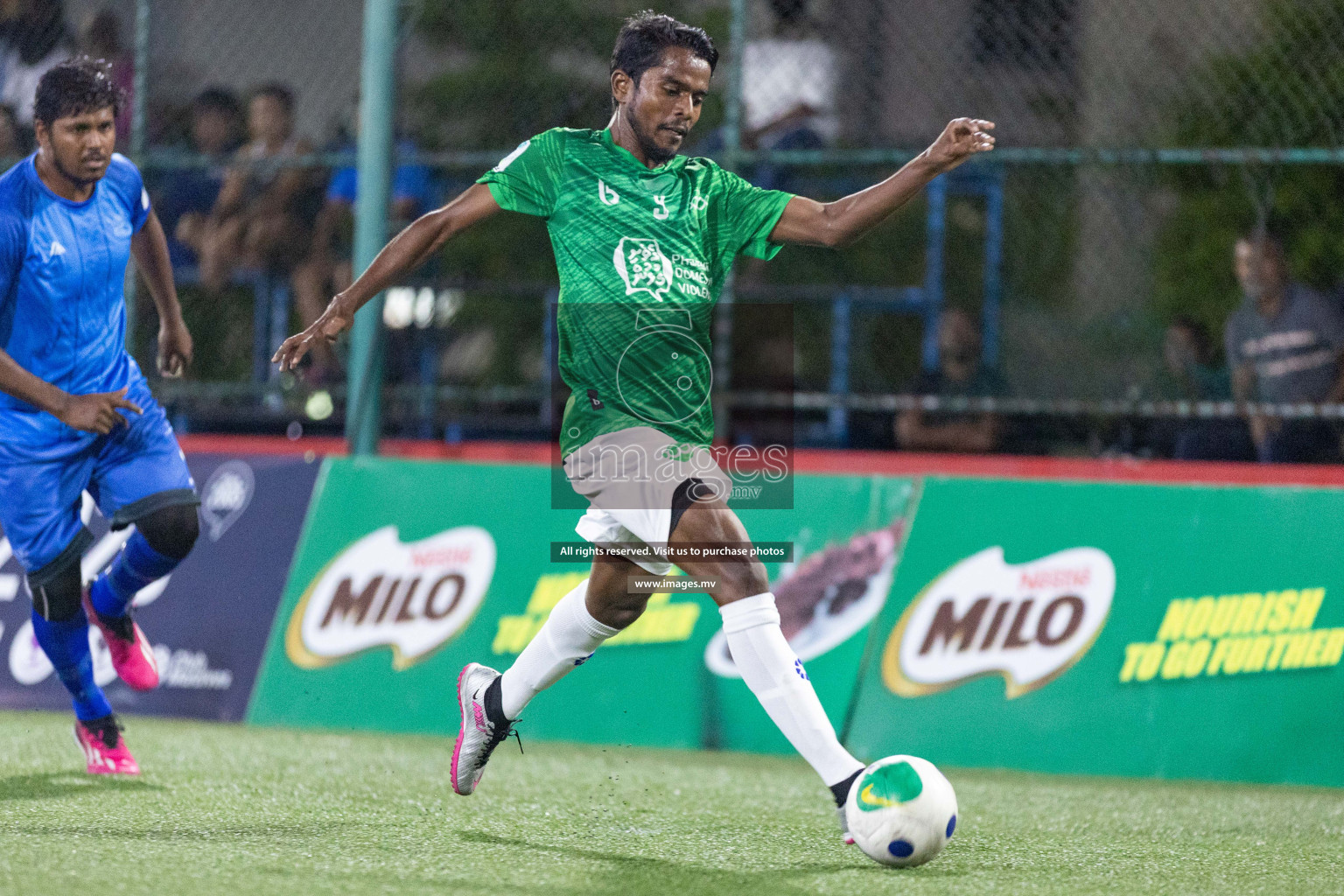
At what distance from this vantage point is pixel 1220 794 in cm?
575

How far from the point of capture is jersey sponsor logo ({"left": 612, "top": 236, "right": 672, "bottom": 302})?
448 cm

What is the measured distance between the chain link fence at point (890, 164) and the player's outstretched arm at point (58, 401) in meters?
2.84

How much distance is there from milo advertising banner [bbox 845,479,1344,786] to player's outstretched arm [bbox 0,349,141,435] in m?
3.01

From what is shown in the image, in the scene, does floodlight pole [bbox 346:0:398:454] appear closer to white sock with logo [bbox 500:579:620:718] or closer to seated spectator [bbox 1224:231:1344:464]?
white sock with logo [bbox 500:579:620:718]

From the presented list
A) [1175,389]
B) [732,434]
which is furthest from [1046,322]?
[732,434]

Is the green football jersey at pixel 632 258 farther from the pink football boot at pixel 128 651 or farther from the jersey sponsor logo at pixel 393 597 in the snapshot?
the jersey sponsor logo at pixel 393 597

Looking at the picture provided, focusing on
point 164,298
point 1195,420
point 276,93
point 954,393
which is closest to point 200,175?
point 276,93

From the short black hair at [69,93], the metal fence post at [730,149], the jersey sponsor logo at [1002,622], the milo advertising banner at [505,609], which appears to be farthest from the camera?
the metal fence post at [730,149]

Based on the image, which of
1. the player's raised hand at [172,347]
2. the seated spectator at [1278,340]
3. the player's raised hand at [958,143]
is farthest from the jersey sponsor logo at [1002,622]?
the player's raised hand at [172,347]

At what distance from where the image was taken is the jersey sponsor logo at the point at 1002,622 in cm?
629

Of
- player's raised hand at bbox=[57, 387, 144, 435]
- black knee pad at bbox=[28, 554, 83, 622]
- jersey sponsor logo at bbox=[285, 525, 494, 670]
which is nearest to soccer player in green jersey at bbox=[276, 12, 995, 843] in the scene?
player's raised hand at bbox=[57, 387, 144, 435]

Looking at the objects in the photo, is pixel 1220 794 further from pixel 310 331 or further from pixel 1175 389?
pixel 310 331

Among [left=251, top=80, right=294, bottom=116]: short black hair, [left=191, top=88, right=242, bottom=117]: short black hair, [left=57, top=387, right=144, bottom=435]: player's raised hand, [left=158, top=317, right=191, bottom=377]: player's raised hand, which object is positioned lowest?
[left=57, top=387, right=144, bottom=435]: player's raised hand

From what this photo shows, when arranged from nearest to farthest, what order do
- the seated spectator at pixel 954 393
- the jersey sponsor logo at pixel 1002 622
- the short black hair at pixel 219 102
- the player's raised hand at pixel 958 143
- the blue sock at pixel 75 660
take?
the player's raised hand at pixel 958 143, the blue sock at pixel 75 660, the jersey sponsor logo at pixel 1002 622, the seated spectator at pixel 954 393, the short black hair at pixel 219 102
